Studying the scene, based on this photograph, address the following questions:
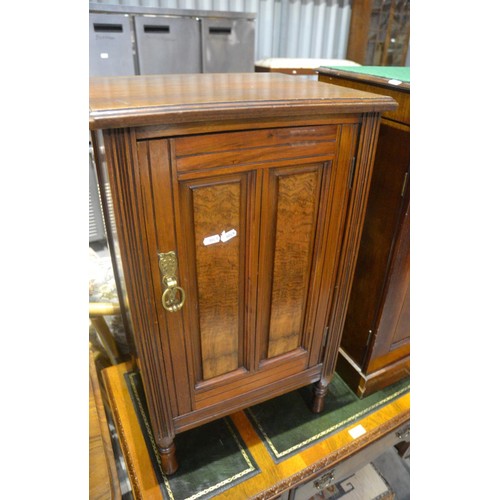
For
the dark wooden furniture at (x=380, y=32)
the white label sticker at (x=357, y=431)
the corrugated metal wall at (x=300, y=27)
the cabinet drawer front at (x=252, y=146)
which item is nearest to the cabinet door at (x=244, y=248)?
the cabinet drawer front at (x=252, y=146)

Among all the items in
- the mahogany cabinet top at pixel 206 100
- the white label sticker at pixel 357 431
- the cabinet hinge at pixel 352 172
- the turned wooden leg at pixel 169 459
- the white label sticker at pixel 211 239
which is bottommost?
the white label sticker at pixel 357 431

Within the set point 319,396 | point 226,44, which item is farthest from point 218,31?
point 319,396

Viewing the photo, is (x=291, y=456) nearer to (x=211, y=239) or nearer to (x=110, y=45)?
(x=211, y=239)

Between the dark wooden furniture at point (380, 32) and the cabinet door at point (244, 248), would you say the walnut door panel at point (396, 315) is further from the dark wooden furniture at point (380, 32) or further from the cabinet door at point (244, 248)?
the dark wooden furniture at point (380, 32)

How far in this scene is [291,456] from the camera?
973 millimetres

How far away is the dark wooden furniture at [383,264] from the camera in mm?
866

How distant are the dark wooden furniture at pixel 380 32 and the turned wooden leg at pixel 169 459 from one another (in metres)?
2.63

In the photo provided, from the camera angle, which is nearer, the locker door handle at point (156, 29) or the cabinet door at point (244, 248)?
the cabinet door at point (244, 248)

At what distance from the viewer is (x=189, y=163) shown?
1.94ft

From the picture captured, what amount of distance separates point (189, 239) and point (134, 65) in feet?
4.97

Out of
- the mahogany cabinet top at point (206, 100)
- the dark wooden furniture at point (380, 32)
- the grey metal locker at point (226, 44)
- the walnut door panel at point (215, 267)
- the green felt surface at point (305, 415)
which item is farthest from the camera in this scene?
the dark wooden furniture at point (380, 32)

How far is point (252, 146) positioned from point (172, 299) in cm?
30

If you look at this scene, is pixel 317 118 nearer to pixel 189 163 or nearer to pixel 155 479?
pixel 189 163

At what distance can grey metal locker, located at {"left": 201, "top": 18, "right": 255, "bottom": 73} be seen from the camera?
6.16 ft
